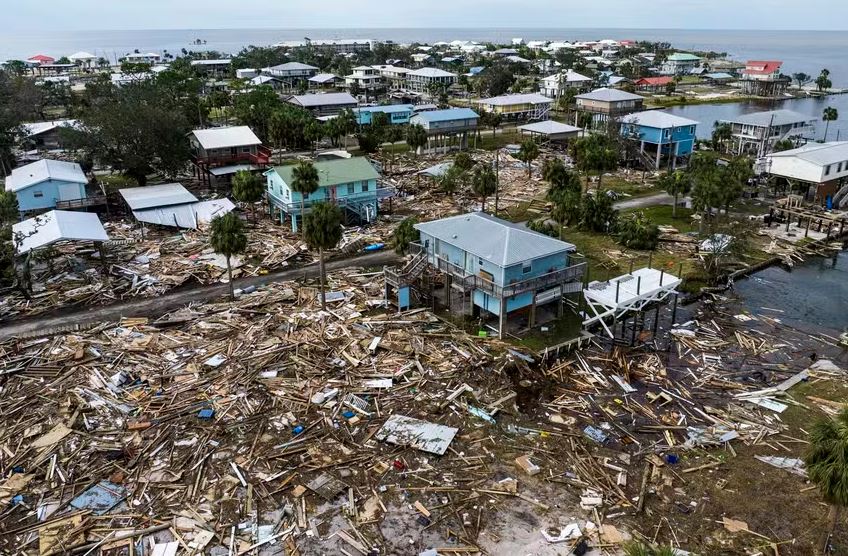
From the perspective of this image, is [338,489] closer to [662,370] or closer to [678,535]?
[678,535]

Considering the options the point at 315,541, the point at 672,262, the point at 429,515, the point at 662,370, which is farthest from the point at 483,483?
the point at 672,262

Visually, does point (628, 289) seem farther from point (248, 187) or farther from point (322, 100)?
point (322, 100)

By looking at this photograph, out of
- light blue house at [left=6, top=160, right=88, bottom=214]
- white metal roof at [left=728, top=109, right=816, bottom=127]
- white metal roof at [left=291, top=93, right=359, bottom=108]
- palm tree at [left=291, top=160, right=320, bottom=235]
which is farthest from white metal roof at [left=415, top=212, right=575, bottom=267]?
white metal roof at [left=291, top=93, right=359, bottom=108]

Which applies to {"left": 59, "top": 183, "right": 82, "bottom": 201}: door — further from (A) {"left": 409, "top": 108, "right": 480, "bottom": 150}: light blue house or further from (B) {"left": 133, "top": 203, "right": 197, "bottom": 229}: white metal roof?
(A) {"left": 409, "top": 108, "right": 480, "bottom": 150}: light blue house

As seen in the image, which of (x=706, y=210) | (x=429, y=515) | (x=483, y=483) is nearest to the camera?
(x=429, y=515)

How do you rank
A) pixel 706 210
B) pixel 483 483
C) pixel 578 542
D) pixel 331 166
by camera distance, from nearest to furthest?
pixel 578 542
pixel 483 483
pixel 706 210
pixel 331 166

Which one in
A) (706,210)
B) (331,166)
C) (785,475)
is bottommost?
(785,475)
